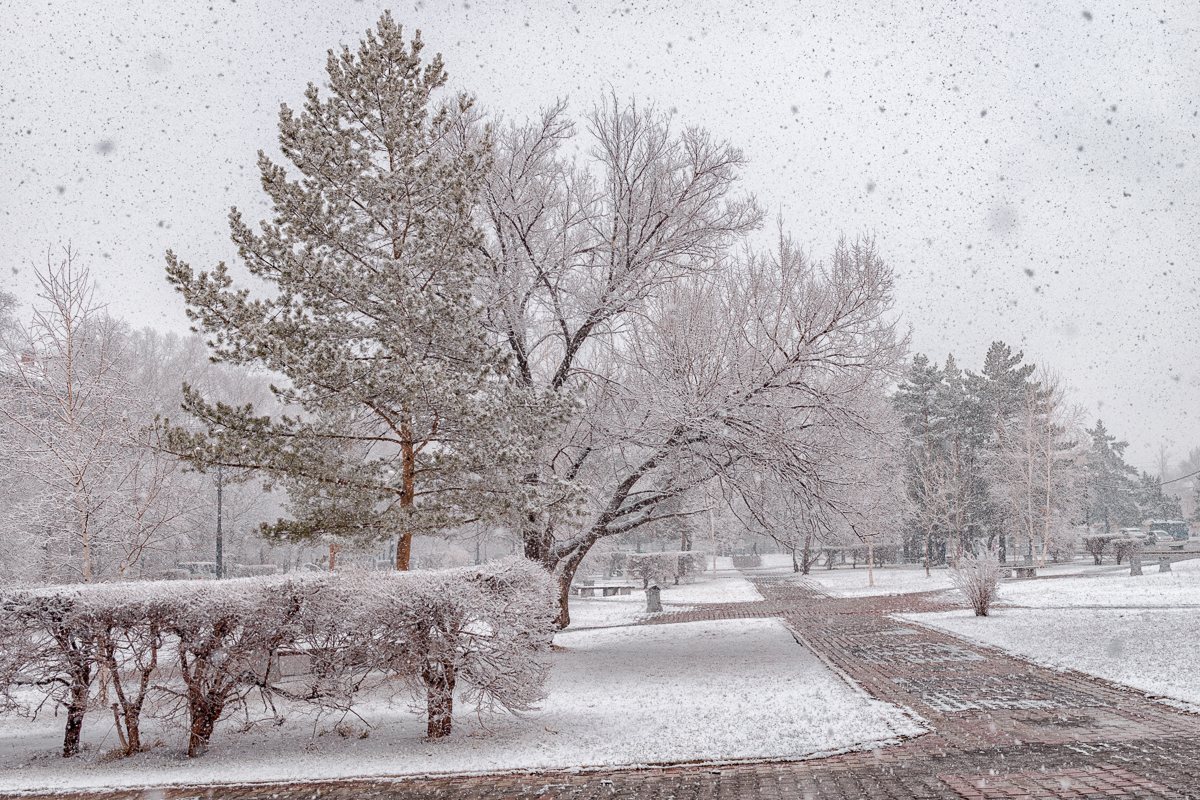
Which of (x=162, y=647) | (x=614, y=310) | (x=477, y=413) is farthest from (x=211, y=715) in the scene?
(x=614, y=310)

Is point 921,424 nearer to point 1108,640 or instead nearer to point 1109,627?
point 1109,627

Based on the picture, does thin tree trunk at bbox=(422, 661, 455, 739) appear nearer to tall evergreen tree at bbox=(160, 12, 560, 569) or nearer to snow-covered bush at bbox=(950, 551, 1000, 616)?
tall evergreen tree at bbox=(160, 12, 560, 569)

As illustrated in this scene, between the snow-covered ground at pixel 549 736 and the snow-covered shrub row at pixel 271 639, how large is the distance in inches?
19.1

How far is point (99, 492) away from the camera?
12.1 meters

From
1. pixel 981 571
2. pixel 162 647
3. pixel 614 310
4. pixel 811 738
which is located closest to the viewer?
pixel 811 738

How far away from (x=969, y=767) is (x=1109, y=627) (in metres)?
8.94

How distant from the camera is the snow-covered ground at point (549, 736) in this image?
661 centimetres

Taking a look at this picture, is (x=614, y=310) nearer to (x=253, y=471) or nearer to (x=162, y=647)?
(x=253, y=471)

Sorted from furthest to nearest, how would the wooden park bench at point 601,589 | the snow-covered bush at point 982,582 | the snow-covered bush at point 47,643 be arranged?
1. the wooden park bench at point 601,589
2. the snow-covered bush at point 982,582
3. the snow-covered bush at point 47,643

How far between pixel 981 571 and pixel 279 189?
1585cm

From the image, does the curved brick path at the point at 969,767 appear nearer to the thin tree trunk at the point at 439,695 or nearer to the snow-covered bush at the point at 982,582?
the thin tree trunk at the point at 439,695

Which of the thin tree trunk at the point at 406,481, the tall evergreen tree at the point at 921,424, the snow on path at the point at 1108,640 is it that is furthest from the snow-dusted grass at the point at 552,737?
the tall evergreen tree at the point at 921,424

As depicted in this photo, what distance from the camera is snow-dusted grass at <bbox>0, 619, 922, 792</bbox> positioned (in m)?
6.61

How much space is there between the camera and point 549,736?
295 inches
